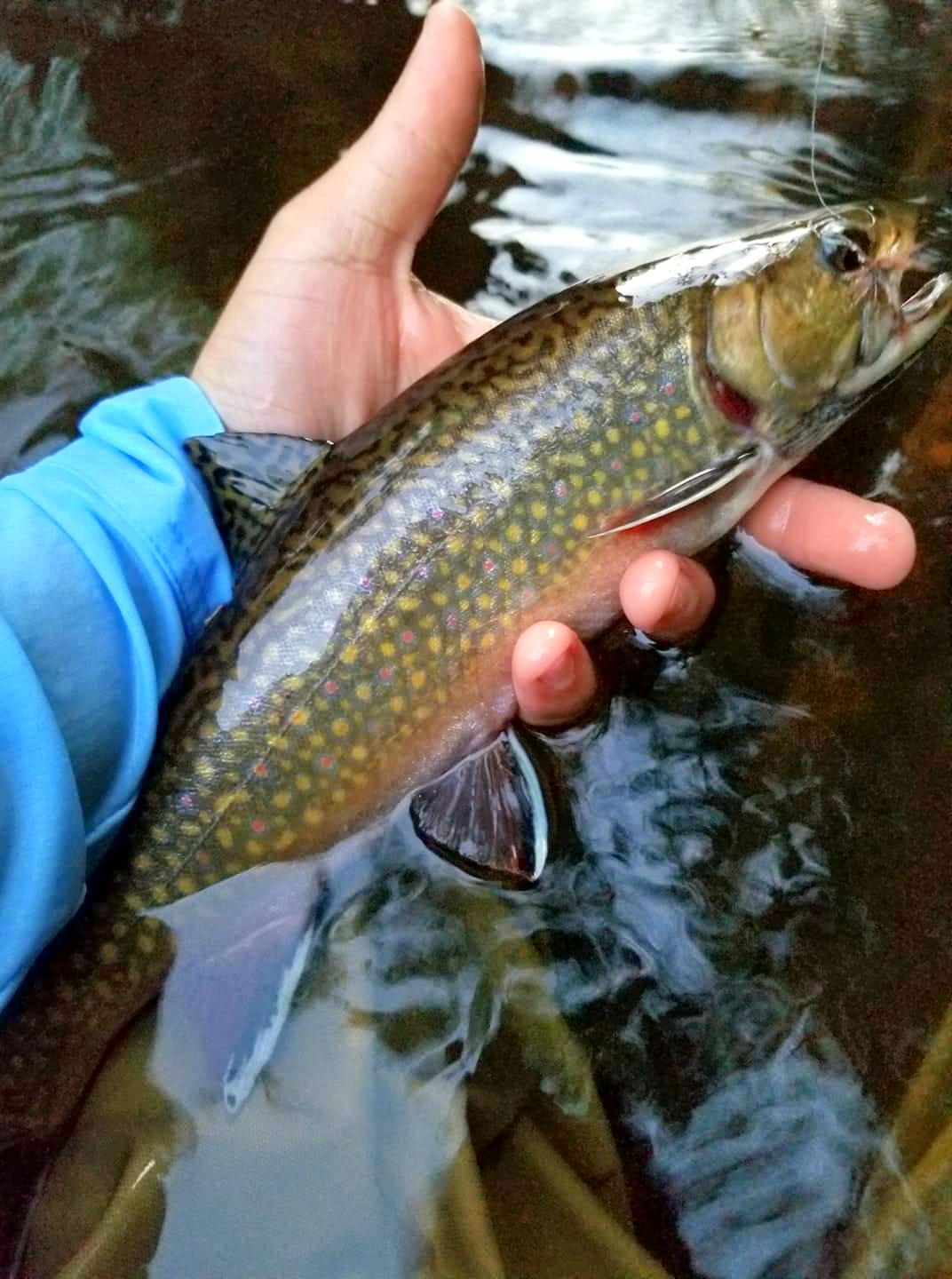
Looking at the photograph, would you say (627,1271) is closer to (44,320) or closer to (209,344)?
(209,344)

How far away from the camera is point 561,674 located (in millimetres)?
1381

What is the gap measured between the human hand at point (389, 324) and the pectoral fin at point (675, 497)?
0.06 meters

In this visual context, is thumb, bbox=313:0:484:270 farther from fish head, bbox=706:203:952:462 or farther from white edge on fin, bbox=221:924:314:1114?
white edge on fin, bbox=221:924:314:1114

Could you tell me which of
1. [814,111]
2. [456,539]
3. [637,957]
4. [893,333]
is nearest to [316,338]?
[456,539]

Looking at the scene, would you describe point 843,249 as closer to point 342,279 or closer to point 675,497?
point 675,497

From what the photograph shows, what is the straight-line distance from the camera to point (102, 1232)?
136 centimetres

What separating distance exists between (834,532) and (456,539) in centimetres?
56

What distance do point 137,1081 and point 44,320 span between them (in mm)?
1627

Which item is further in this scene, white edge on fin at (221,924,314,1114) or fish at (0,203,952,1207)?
white edge on fin at (221,924,314,1114)

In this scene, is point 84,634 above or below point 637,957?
above

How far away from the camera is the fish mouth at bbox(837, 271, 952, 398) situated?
56.1 inches

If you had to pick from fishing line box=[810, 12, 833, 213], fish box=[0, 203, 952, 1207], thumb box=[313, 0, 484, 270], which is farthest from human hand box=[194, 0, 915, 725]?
fishing line box=[810, 12, 833, 213]

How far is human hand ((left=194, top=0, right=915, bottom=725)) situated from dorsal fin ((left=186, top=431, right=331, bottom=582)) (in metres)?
0.24

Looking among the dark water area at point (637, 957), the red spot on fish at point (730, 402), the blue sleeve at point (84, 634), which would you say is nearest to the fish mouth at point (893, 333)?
the red spot on fish at point (730, 402)
